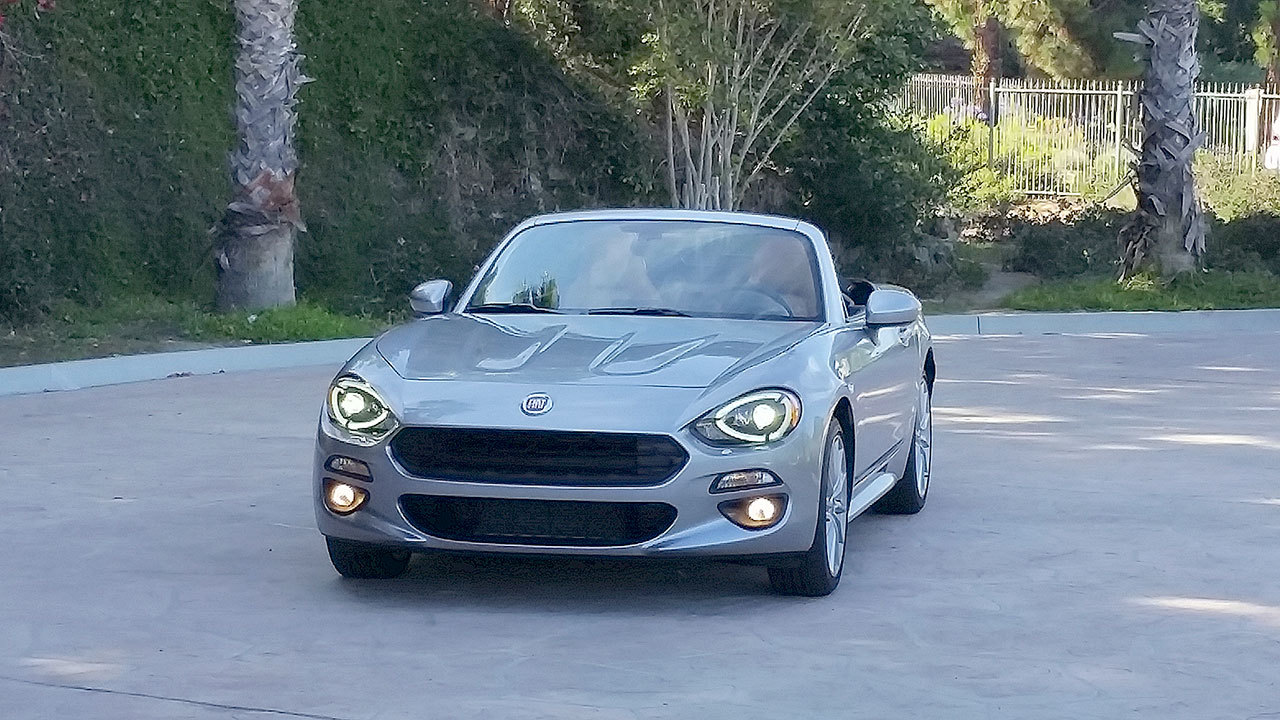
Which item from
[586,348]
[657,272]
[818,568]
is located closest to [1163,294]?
[657,272]

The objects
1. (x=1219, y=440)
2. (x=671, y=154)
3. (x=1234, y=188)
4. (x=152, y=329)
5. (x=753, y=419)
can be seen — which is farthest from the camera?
(x=1234, y=188)

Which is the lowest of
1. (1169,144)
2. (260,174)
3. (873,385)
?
(1169,144)

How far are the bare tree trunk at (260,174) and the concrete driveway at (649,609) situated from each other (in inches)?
253

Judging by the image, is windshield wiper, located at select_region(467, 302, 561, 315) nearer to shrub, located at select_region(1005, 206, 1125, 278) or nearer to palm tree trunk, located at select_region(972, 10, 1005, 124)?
shrub, located at select_region(1005, 206, 1125, 278)

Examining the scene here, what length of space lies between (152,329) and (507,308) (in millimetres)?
9304

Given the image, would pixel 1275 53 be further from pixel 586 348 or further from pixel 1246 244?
pixel 586 348

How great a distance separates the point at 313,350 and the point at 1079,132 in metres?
19.0

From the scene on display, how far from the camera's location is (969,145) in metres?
31.5

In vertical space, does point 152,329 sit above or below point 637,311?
below

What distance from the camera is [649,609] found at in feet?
23.2

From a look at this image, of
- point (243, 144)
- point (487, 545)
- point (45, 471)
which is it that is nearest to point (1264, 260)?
point (243, 144)

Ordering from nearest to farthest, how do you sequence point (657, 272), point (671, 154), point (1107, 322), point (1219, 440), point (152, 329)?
point (657, 272), point (1219, 440), point (152, 329), point (1107, 322), point (671, 154)

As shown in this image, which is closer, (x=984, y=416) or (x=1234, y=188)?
(x=984, y=416)

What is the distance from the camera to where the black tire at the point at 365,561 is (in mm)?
7242
